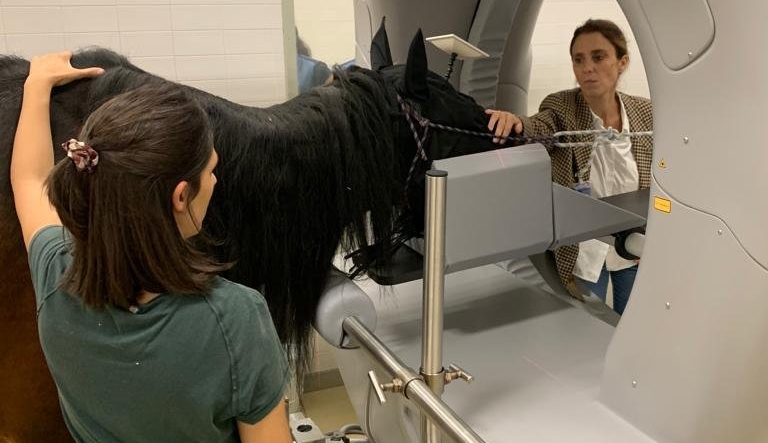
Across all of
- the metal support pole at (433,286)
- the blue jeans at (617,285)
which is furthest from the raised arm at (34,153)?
the blue jeans at (617,285)

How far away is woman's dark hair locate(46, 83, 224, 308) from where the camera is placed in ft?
2.36

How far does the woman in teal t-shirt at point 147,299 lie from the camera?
28.6 inches

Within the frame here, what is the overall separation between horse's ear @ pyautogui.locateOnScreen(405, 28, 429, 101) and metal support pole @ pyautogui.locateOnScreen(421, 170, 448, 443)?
0.79ft

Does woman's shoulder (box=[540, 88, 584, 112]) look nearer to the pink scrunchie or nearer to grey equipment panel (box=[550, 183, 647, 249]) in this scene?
grey equipment panel (box=[550, 183, 647, 249])

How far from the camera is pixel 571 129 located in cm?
173

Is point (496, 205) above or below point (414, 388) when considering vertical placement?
above

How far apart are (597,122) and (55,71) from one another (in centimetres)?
127

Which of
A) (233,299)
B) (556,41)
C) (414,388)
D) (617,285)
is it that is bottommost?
(617,285)

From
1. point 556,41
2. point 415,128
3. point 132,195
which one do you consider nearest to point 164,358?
point 132,195

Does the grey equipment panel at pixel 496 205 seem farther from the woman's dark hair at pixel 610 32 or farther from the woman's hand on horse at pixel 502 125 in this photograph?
the woman's dark hair at pixel 610 32

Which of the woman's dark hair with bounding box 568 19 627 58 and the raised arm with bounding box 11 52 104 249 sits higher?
the woman's dark hair with bounding box 568 19 627 58

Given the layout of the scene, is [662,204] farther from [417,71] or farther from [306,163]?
[306,163]

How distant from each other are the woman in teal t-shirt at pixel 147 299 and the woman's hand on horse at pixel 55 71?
0.82 feet

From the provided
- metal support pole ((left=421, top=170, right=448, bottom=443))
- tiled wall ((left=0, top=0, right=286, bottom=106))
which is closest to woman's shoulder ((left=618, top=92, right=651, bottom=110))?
metal support pole ((left=421, top=170, right=448, bottom=443))
